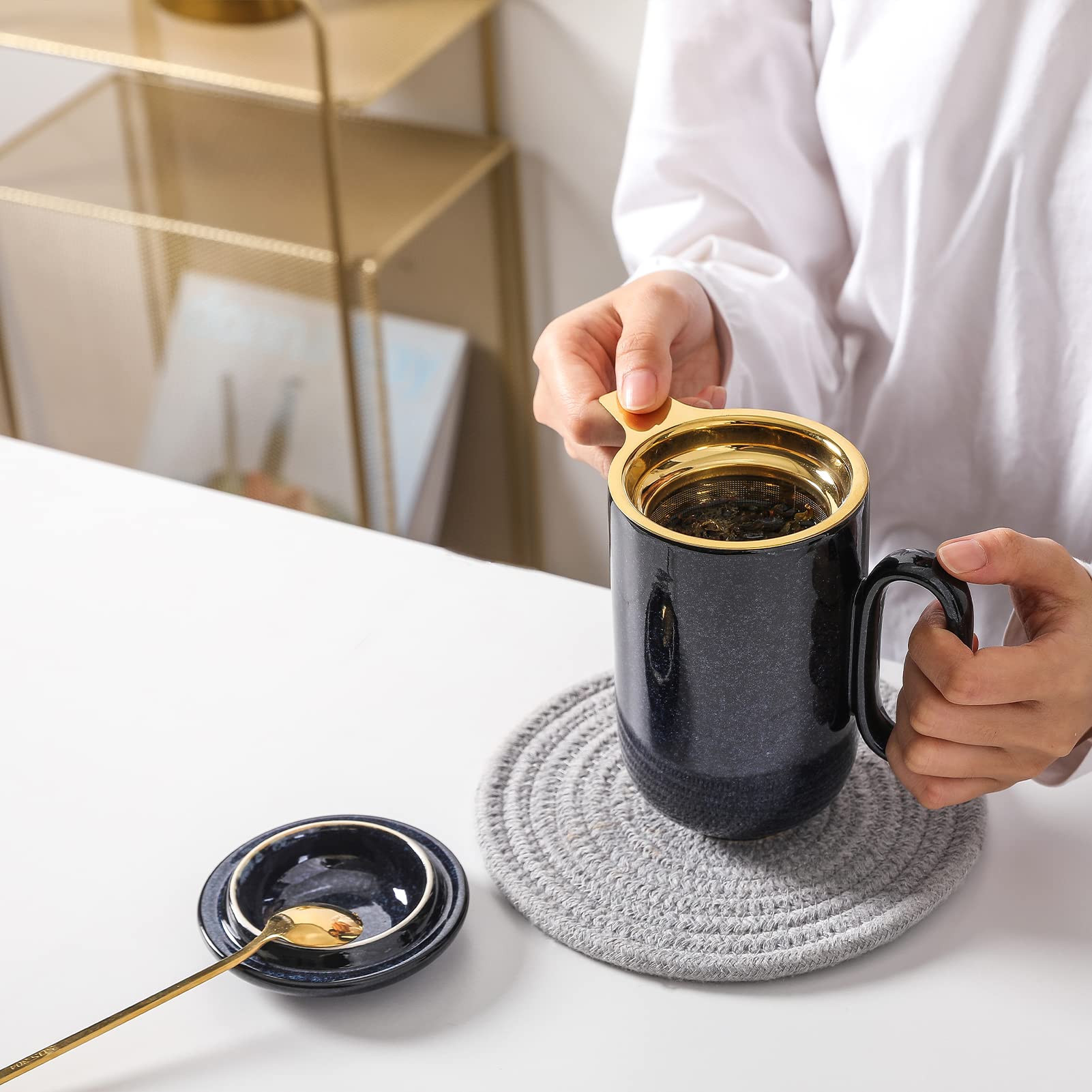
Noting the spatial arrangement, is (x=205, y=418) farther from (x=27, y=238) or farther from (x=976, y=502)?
(x=976, y=502)

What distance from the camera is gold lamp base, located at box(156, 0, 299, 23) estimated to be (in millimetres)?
1628

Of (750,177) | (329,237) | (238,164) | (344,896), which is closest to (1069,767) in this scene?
(344,896)

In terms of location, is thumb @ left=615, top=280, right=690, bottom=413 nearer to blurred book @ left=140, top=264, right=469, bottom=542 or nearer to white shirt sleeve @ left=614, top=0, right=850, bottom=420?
white shirt sleeve @ left=614, top=0, right=850, bottom=420

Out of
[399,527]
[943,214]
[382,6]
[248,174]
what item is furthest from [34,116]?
[943,214]

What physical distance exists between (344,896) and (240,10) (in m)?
1.36

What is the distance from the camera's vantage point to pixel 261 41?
1.63m

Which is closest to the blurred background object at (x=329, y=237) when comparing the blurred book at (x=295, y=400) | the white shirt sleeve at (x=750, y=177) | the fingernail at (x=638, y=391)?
the blurred book at (x=295, y=400)

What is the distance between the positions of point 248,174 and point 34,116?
441mm

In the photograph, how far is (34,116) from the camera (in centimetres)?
Result: 201

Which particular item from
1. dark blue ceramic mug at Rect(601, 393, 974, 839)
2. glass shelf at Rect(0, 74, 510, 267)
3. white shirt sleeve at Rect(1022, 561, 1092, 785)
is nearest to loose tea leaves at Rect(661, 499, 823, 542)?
dark blue ceramic mug at Rect(601, 393, 974, 839)

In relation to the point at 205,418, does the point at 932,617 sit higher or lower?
higher

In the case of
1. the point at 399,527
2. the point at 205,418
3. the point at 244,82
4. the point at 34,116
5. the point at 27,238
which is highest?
the point at 244,82

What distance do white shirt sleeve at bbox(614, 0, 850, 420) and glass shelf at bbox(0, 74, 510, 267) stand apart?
73 cm

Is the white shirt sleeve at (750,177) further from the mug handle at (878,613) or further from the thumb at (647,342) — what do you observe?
the mug handle at (878,613)
